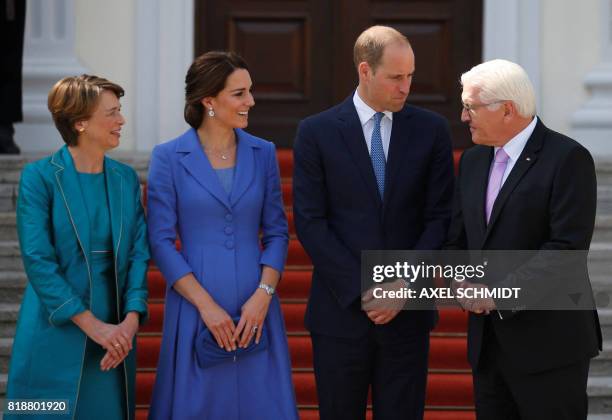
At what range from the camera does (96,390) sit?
3986 millimetres

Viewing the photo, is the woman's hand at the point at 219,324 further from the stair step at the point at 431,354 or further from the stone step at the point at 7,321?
the stone step at the point at 7,321

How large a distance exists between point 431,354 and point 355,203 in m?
1.75

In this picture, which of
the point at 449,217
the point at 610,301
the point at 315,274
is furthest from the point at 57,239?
the point at 610,301

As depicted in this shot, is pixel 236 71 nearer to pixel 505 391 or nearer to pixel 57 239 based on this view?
pixel 57 239

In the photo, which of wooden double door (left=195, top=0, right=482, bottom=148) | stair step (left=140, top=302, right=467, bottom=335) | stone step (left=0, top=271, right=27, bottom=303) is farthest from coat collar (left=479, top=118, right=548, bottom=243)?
wooden double door (left=195, top=0, right=482, bottom=148)

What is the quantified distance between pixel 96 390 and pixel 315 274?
901 millimetres

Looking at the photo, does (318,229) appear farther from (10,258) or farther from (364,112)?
(10,258)

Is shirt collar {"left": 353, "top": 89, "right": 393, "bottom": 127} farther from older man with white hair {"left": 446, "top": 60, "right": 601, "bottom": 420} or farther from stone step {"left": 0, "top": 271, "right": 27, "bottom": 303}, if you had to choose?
stone step {"left": 0, "top": 271, "right": 27, "bottom": 303}

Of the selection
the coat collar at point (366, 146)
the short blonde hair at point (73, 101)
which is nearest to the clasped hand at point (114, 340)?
the short blonde hair at point (73, 101)

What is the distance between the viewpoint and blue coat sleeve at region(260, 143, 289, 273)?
4.18m

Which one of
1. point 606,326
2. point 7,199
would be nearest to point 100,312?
point 7,199

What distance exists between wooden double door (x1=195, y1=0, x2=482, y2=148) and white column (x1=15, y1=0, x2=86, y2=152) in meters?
0.87

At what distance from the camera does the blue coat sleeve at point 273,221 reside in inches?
165

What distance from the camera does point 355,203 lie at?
4105 mm
